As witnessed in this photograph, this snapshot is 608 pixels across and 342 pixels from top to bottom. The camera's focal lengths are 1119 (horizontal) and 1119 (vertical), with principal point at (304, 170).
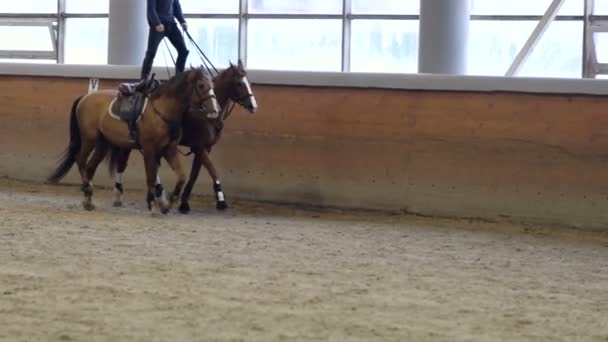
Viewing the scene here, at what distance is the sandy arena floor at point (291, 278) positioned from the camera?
5492mm

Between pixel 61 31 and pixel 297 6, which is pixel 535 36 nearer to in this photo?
pixel 297 6

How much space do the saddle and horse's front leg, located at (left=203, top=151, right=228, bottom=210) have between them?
0.78 metres

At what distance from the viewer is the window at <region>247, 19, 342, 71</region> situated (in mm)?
12570

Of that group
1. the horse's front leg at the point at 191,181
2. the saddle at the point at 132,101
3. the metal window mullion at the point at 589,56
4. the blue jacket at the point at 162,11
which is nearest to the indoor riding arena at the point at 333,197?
the metal window mullion at the point at 589,56

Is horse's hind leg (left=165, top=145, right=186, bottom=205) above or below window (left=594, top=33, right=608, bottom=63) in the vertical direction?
below

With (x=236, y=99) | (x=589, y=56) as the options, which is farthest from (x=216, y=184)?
(x=589, y=56)

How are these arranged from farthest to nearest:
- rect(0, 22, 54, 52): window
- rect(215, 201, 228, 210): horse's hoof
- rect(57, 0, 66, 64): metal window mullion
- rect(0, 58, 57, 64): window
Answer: rect(0, 22, 54, 52): window < rect(0, 58, 57, 64): window < rect(57, 0, 66, 64): metal window mullion < rect(215, 201, 228, 210): horse's hoof

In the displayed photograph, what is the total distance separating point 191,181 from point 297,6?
2922 millimetres

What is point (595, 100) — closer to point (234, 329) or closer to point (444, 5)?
point (444, 5)

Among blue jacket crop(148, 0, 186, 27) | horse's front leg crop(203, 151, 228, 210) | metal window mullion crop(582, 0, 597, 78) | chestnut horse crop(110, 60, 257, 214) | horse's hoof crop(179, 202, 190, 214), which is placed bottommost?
horse's hoof crop(179, 202, 190, 214)

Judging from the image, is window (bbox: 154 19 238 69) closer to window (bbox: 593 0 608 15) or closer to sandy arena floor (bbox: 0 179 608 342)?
sandy arena floor (bbox: 0 179 608 342)

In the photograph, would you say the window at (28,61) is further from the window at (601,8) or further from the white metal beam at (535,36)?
the window at (601,8)

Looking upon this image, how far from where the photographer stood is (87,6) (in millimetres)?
13969

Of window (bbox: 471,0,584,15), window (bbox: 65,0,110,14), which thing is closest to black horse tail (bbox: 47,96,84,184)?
window (bbox: 65,0,110,14)
